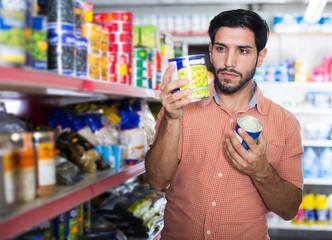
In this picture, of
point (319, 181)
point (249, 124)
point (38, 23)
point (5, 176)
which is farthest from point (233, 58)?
point (319, 181)

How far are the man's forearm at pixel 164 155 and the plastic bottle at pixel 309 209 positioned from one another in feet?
12.4

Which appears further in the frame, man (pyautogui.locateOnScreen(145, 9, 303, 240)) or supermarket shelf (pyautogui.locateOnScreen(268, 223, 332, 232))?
supermarket shelf (pyautogui.locateOnScreen(268, 223, 332, 232))

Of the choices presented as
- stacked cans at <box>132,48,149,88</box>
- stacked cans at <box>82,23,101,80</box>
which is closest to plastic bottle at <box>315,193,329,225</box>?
stacked cans at <box>132,48,149,88</box>

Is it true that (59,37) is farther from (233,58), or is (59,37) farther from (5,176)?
(233,58)

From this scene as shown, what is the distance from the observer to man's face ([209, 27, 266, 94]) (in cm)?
179

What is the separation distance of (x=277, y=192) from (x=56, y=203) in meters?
1.07

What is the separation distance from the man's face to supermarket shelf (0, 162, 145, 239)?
2.24 ft

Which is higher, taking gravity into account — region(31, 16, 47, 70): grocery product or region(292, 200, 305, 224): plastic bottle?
region(31, 16, 47, 70): grocery product

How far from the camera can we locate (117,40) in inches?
69.9

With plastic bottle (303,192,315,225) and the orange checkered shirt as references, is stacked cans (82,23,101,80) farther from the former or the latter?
plastic bottle (303,192,315,225)

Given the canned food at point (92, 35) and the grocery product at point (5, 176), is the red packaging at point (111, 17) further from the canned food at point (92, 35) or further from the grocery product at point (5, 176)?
the grocery product at point (5, 176)

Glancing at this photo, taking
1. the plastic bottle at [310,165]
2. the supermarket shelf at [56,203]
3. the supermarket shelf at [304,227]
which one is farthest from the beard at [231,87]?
the supermarket shelf at [304,227]

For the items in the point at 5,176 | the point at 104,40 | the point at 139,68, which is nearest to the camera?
the point at 5,176

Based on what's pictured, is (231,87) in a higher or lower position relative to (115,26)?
lower
